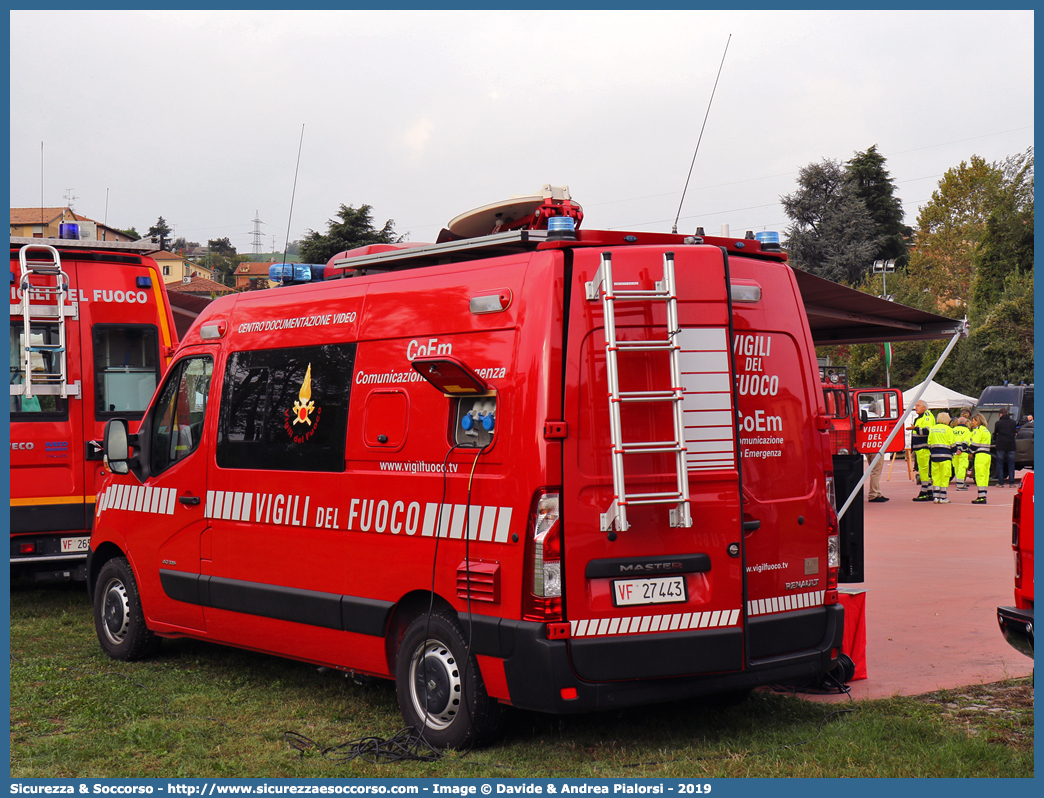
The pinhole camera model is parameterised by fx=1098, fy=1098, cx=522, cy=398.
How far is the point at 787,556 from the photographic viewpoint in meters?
5.64

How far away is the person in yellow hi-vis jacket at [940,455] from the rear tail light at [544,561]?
1655 cm

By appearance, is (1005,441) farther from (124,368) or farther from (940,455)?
(124,368)

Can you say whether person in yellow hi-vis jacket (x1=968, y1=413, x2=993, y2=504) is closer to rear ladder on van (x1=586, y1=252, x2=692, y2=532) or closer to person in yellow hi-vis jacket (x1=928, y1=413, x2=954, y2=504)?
person in yellow hi-vis jacket (x1=928, y1=413, x2=954, y2=504)

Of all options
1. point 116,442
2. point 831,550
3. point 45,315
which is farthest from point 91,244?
point 831,550

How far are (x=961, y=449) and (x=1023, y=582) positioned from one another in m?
17.1

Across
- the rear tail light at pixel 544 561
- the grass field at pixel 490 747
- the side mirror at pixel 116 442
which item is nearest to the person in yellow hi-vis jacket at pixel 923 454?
the grass field at pixel 490 747

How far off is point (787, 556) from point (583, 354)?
5.10ft

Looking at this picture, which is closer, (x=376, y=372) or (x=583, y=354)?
(x=583, y=354)


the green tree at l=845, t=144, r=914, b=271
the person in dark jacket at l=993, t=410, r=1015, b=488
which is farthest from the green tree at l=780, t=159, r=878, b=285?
the person in dark jacket at l=993, t=410, r=1015, b=488

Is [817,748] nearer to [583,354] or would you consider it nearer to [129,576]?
[583,354]

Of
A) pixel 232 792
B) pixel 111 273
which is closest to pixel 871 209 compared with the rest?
pixel 111 273

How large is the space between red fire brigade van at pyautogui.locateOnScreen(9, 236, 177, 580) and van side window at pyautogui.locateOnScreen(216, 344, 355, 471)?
2.85 meters

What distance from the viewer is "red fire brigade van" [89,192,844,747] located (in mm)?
5055

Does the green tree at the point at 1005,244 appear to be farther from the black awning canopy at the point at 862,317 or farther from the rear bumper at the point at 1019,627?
the rear bumper at the point at 1019,627
